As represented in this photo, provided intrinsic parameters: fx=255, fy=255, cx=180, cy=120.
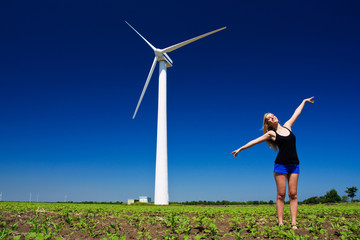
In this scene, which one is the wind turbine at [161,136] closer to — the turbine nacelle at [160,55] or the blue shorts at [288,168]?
the turbine nacelle at [160,55]

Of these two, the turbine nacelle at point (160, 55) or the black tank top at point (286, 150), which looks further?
the turbine nacelle at point (160, 55)

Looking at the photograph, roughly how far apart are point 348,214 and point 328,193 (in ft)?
115

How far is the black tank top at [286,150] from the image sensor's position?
6.02 meters

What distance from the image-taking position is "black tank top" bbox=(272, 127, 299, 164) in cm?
602

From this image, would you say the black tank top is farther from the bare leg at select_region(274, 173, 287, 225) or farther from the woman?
the bare leg at select_region(274, 173, 287, 225)

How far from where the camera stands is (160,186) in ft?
107

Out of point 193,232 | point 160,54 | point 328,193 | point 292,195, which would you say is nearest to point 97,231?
point 193,232

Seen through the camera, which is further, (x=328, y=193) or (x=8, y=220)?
(x=328, y=193)

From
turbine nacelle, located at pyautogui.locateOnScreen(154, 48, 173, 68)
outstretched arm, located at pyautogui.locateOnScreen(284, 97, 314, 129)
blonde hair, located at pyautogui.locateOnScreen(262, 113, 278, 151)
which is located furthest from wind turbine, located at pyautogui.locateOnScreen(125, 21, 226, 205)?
blonde hair, located at pyautogui.locateOnScreen(262, 113, 278, 151)

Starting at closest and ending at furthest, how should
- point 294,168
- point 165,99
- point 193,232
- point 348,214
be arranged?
point 193,232, point 294,168, point 348,214, point 165,99

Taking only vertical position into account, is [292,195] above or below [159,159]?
below

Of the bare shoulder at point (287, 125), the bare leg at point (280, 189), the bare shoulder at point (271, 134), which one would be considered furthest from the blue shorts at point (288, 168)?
the bare shoulder at point (287, 125)

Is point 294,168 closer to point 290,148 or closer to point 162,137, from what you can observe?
point 290,148

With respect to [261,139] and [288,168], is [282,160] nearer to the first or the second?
[288,168]
